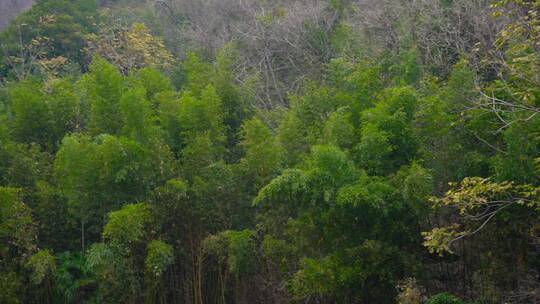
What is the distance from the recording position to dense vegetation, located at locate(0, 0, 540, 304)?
7349 mm

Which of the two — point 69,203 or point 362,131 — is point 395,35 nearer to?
point 362,131

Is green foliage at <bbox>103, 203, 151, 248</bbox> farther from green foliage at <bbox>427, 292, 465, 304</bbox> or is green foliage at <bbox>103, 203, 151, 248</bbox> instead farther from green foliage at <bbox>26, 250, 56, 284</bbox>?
green foliage at <bbox>427, 292, 465, 304</bbox>

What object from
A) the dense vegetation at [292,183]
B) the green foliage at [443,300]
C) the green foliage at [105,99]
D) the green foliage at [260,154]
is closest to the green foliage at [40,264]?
the dense vegetation at [292,183]

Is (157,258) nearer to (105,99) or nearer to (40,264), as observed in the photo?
(40,264)

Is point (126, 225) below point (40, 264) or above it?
above

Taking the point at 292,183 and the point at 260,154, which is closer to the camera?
the point at 292,183

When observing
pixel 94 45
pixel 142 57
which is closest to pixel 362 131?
pixel 142 57

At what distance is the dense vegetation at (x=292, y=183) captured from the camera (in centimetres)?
735

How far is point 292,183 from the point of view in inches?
297

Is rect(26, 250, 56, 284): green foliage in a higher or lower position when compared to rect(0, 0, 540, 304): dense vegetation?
lower

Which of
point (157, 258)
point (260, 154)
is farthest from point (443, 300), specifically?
point (157, 258)

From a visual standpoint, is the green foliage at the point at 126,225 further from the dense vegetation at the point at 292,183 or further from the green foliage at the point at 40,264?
the green foliage at the point at 40,264

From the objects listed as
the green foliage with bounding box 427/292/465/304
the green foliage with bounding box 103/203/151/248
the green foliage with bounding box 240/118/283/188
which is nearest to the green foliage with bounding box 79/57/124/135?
the green foliage with bounding box 103/203/151/248

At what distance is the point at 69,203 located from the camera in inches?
344
